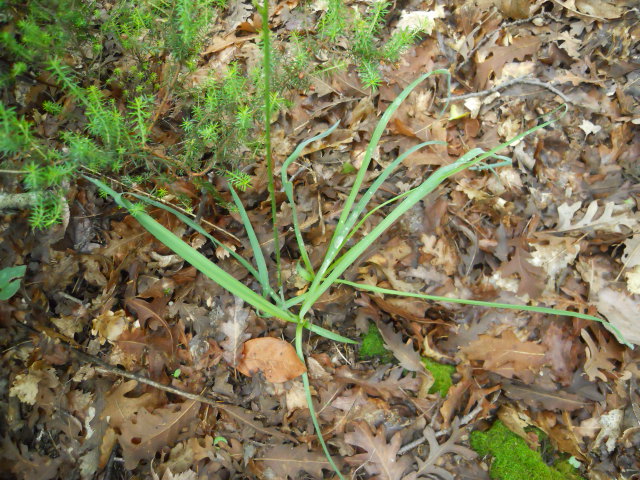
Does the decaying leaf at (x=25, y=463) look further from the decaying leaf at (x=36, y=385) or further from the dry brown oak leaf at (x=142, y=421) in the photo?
the dry brown oak leaf at (x=142, y=421)

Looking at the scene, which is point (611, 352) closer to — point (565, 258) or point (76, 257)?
point (565, 258)

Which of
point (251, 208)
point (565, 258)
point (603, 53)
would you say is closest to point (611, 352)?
point (565, 258)

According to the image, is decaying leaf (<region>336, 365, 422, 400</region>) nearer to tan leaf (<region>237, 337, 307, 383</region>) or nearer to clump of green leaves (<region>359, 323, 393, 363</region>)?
clump of green leaves (<region>359, 323, 393, 363</region>)

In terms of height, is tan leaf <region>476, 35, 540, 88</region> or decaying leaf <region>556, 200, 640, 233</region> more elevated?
tan leaf <region>476, 35, 540, 88</region>

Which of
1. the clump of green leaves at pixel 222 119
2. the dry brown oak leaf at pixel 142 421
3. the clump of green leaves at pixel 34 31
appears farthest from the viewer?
the dry brown oak leaf at pixel 142 421

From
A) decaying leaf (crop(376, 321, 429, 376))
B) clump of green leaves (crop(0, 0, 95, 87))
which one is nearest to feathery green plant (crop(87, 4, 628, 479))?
decaying leaf (crop(376, 321, 429, 376))

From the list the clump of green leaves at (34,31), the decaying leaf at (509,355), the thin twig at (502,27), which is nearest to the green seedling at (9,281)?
the clump of green leaves at (34,31)

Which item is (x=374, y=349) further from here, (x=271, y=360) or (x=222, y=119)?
(x=222, y=119)

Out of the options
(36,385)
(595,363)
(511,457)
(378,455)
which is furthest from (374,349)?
(36,385)
